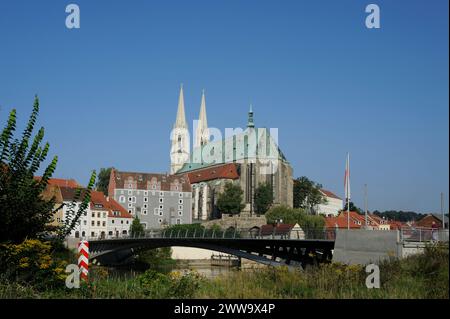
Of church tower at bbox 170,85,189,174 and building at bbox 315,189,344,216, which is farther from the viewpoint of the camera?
building at bbox 315,189,344,216

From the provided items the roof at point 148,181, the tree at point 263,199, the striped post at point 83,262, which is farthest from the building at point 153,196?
the striped post at point 83,262

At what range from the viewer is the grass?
10508 mm

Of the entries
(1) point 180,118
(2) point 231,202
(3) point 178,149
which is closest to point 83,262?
(2) point 231,202

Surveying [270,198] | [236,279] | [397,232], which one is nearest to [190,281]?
[236,279]

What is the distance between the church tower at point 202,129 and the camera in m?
141

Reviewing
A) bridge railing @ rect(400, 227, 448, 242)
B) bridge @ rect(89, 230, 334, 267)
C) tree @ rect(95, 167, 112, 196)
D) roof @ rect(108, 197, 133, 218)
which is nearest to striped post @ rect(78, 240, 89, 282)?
bridge @ rect(89, 230, 334, 267)

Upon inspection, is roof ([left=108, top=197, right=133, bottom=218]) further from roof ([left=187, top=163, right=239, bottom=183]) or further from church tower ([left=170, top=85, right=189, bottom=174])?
church tower ([left=170, top=85, right=189, bottom=174])

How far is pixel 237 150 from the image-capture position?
122 metres

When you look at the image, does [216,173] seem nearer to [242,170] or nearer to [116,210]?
[242,170]

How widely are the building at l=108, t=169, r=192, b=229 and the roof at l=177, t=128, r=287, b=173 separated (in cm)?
1681

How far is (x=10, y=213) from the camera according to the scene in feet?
47.0

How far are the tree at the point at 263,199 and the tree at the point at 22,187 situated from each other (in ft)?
290
